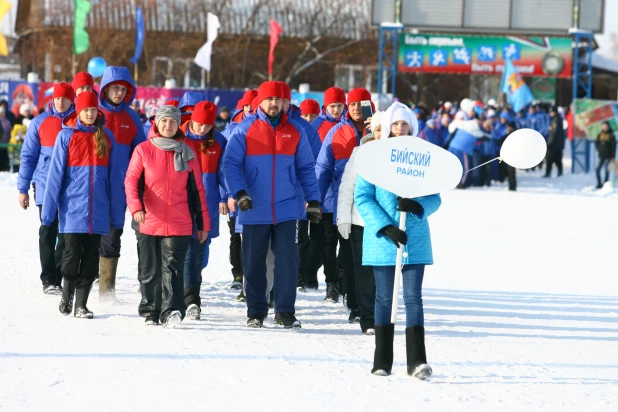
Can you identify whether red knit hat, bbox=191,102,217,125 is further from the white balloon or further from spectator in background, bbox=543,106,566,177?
spectator in background, bbox=543,106,566,177

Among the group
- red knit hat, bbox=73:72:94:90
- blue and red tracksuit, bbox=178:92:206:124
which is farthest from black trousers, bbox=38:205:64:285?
blue and red tracksuit, bbox=178:92:206:124

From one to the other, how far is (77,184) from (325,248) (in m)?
2.35

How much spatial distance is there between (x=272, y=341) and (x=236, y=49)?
3704 cm

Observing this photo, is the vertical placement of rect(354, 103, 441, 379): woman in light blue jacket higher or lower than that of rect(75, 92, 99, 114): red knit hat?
lower

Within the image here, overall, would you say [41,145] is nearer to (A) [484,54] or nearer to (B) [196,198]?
(B) [196,198]

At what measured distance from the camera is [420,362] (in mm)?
6582

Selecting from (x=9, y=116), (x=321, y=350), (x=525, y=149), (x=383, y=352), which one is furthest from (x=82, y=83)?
(x=9, y=116)

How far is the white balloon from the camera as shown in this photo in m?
7.17

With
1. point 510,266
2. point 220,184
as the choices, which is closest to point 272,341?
point 220,184

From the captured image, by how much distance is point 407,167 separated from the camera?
6609mm

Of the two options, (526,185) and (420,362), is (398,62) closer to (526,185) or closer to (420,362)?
(526,185)

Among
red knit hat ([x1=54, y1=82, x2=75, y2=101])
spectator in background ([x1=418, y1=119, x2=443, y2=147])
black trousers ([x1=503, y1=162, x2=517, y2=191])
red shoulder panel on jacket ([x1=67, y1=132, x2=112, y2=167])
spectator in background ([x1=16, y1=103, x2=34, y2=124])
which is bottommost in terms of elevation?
black trousers ([x1=503, y1=162, x2=517, y2=191])

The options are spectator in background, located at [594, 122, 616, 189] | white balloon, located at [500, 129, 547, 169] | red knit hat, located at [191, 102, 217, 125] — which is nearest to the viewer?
white balloon, located at [500, 129, 547, 169]

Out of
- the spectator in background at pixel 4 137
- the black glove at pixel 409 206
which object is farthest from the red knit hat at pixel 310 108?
the spectator in background at pixel 4 137
